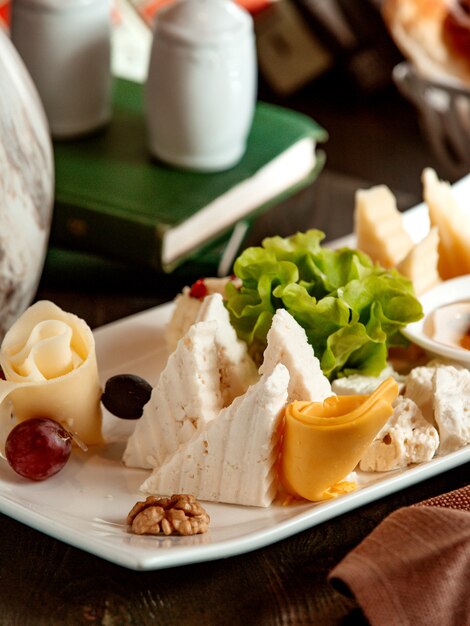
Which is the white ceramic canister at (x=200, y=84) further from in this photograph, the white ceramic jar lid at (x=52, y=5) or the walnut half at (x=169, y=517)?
the walnut half at (x=169, y=517)

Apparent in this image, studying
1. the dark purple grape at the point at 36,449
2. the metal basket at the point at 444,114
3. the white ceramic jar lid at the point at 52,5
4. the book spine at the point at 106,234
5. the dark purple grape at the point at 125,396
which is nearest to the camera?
the dark purple grape at the point at 36,449

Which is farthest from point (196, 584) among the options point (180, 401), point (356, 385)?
point (356, 385)

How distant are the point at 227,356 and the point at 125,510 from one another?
0.17 meters

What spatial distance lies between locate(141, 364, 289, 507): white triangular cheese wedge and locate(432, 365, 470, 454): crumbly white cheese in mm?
164

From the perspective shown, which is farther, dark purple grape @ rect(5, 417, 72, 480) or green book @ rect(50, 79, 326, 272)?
green book @ rect(50, 79, 326, 272)

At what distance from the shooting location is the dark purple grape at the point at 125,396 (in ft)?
3.41

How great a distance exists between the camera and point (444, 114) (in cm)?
174

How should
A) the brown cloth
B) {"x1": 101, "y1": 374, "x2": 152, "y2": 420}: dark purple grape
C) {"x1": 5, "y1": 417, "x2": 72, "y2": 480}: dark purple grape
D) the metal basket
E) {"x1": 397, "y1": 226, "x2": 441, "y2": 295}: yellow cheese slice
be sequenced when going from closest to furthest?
the brown cloth < {"x1": 5, "y1": 417, "x2": 72, "y2": 480}: dark purple grape < {"x1": 101, "y1": 374, "x2": 152, "y2": 420}: dark purple grape < {"x1": 397, "y1": 226, "x2": 441, "y2": 295}: yellow cheese slice < the metal basket

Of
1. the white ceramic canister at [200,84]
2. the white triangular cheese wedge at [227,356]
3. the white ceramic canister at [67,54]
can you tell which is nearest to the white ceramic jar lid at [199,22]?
the white ceramic canister at [200,84]

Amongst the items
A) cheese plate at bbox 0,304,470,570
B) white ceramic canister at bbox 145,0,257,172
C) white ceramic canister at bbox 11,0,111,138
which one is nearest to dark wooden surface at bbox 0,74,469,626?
cheese plate at bbox 0,304,470,570

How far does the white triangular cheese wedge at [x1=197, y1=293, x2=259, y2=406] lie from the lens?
993mm

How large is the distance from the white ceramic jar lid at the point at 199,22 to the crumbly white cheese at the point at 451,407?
0.66 metres

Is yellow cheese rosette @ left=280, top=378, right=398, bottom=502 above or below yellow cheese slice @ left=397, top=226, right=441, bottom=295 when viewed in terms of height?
above

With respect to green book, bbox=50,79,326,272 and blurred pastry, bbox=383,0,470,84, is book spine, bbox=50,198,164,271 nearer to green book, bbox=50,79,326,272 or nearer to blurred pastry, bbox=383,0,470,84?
green book, bbox=50,79,326,272
